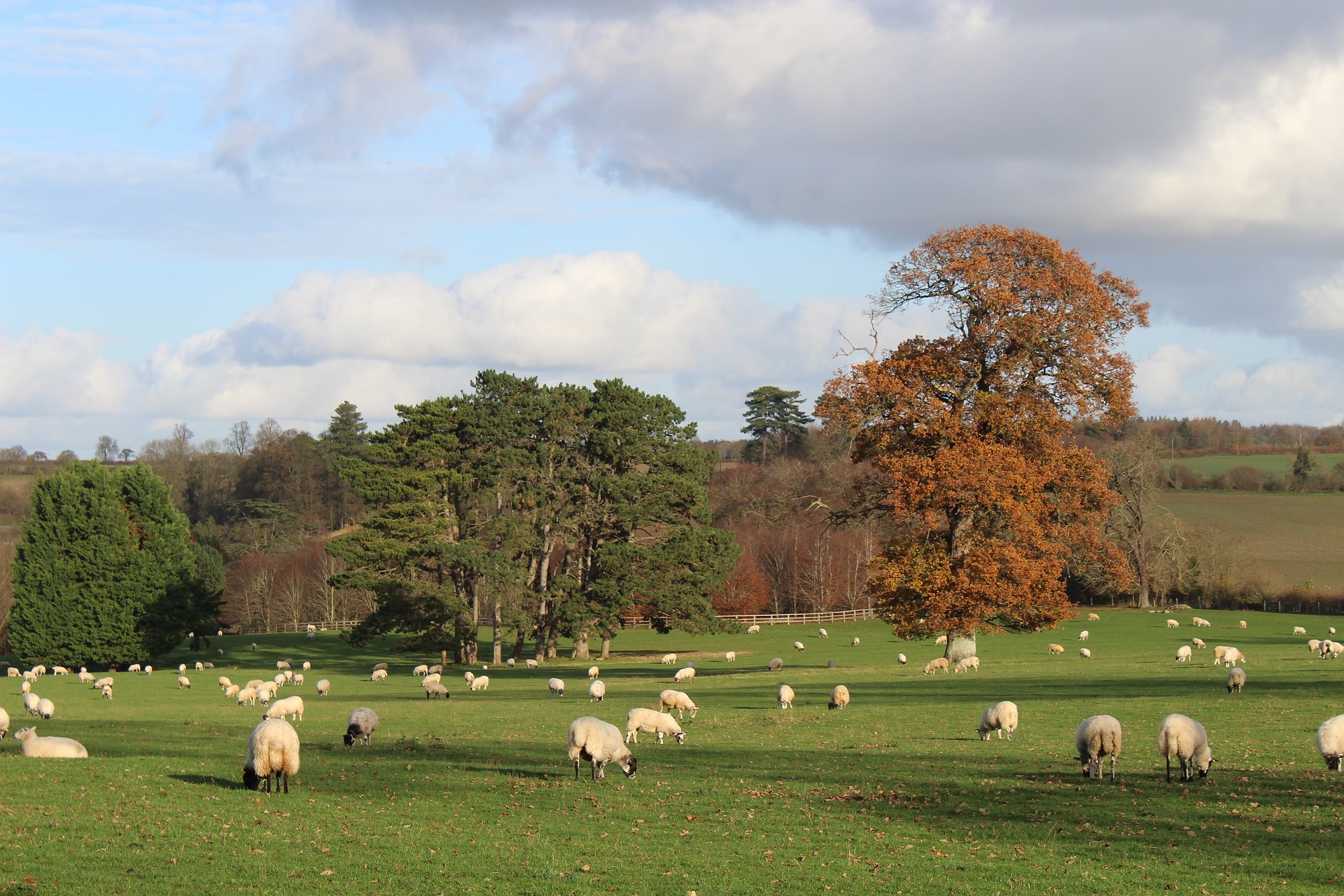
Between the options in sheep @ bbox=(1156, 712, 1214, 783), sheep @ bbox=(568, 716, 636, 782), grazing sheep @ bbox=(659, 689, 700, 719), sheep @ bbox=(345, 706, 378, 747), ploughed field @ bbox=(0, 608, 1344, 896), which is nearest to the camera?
ploughed field @ bbox=(0, 608, 1344, 896)

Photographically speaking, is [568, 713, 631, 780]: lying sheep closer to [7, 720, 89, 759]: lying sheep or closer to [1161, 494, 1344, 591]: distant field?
[7, 720, 89, 759]: lying sheep

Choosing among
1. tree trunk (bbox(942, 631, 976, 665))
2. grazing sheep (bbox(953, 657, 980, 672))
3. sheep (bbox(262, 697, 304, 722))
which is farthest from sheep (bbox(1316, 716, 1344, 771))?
tree trunk (bbox(942, 631, 976, 665))

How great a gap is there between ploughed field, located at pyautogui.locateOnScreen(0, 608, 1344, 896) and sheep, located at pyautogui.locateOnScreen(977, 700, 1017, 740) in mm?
373

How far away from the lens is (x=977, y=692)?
3294 centimetres

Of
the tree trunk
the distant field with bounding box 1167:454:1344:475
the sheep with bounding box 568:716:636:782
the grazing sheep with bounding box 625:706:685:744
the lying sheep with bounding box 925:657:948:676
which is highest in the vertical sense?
the distant field with bounding box 1167:454:1344:475

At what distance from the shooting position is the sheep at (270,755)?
54.6 feet

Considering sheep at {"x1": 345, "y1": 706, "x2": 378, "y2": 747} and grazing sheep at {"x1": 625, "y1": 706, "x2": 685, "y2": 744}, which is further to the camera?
sheep at {"x1": 345, "y1": 706, "x2": 378, "y2": 747}

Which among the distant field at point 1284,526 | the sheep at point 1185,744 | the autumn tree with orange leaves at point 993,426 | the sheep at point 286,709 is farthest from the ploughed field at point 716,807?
the distant field at point 1284,526

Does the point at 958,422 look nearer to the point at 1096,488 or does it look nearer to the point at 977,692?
the point at 1096,488

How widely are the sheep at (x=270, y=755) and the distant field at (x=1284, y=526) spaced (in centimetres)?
8621

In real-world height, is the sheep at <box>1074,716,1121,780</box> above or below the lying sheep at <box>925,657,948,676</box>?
above

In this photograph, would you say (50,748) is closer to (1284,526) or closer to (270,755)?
(270,755)

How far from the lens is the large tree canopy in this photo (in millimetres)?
62531

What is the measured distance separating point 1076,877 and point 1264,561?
92.7 m
